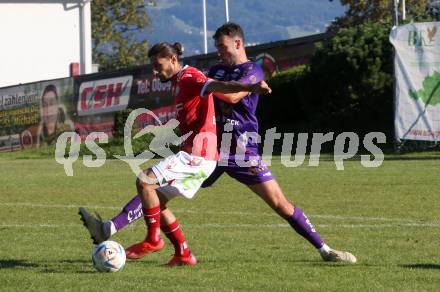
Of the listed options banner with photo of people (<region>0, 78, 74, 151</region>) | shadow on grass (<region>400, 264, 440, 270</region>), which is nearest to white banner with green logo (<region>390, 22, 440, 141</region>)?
banner with photo of people (<region>0, 78, 74, 151</region>)

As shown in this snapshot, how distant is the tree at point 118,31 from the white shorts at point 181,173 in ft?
215

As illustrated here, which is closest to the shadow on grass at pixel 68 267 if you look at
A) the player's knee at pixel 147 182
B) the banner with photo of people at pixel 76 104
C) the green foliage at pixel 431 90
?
the player's knee at pixel 147 182

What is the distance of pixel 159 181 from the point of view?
906 cm

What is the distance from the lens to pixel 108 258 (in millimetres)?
8844

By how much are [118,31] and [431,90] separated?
184ft

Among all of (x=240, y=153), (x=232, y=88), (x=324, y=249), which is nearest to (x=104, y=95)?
(x=240, y=153)

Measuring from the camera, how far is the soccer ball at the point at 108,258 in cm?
884

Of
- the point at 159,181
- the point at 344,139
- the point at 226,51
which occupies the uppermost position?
the point at 226,51

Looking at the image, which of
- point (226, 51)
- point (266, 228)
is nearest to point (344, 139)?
point (266, 228)

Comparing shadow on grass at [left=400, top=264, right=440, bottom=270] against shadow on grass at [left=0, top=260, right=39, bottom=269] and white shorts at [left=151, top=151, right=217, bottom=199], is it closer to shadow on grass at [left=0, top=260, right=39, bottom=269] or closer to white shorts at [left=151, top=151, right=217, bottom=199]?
white shorts at [left=151, top=151, right=217, bottom=199]

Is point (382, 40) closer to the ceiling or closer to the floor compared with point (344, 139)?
closer to the ceiling

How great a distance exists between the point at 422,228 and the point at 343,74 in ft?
54.1

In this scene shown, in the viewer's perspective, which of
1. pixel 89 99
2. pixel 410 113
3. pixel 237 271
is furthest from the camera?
pixel 89 99

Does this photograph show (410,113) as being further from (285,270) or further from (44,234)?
(285,270)
